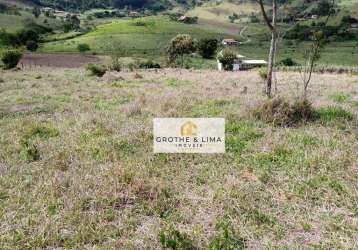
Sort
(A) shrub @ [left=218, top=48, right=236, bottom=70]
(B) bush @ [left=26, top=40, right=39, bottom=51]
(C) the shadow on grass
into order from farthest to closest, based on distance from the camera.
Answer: (B) bush @ [left=26, top=40, right=39, bottom=51] < (A) shrub @ [left=218, top=48, right=236, bottom=70] < (C) the shadow on grass

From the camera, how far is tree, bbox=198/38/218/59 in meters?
90.2

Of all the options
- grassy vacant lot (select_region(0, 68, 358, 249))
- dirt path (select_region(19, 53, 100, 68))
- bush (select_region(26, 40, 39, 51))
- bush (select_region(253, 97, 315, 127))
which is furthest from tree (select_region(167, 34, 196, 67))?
grassy vacant lot (select_region(0, 68, 358, 249))

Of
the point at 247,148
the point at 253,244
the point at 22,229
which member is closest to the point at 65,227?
the point at 22,229

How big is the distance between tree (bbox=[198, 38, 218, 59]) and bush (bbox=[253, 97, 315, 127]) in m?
79.3

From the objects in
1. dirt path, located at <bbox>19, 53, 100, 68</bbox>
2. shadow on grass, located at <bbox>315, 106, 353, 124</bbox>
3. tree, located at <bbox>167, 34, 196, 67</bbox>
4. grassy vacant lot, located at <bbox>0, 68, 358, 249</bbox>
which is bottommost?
dirt path, located at <bbox>19, 53, 100, 68</bbox>

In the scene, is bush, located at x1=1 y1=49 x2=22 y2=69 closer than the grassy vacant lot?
No

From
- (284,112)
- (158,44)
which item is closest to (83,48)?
(158,44)

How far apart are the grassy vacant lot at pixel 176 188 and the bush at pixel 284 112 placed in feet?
1.71

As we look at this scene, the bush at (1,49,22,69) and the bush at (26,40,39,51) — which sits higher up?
the bush at (1,49,22,69)

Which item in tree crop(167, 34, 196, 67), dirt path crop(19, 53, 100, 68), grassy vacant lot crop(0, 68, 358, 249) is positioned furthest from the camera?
dirt path crop(19, 53, 100, 68)

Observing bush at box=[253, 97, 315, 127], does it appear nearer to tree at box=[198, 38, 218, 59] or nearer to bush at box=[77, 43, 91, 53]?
tree at box=[198, 38, 218, 59]

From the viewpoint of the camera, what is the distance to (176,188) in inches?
291

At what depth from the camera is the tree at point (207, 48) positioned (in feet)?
296

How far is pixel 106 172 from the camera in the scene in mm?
7762
